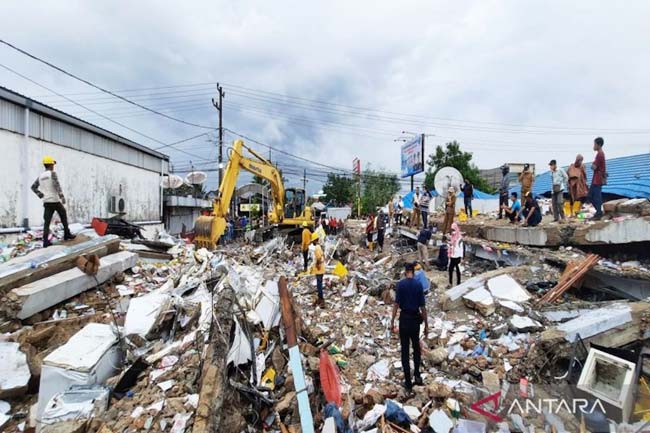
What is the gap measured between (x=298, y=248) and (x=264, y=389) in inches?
400

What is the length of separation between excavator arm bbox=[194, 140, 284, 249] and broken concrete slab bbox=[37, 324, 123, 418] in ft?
15.3

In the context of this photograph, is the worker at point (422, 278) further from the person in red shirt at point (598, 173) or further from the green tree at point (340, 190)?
the green tree at point (340, 190)

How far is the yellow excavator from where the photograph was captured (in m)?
8.98

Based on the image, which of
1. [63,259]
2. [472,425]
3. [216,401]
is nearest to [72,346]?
[216,401]

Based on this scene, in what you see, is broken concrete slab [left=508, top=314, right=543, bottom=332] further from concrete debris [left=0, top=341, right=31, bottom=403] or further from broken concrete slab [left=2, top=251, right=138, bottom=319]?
broken concrete slab [left=2, top=251, right=138, bottom=319]

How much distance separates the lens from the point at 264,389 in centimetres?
351

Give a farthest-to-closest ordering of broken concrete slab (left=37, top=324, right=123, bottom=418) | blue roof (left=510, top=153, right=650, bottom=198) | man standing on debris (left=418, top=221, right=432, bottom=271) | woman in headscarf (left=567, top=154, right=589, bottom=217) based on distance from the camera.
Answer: blue roof (left=510, top=153, right=650, bottom=198), man standing on debris (left=418, top=221, right=432, bottom=271), woman in headscarf (left=567, top=154, right=589, bottom=217), broken concrete slab (left=37, top=324, right=123, bottom=418)

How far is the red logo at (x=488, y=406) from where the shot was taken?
3.19m

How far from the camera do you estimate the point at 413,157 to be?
68.3ft

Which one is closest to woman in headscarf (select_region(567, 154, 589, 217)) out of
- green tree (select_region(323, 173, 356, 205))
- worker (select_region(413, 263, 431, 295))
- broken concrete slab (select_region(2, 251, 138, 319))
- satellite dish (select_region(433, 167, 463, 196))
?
worker (select_region(413, 263, 431, 295))

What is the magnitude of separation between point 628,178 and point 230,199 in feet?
53.0

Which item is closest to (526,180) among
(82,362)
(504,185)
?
(504,185)

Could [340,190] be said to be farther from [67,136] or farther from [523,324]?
[523,324]

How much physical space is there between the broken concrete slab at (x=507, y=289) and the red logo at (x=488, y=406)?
2685mm
